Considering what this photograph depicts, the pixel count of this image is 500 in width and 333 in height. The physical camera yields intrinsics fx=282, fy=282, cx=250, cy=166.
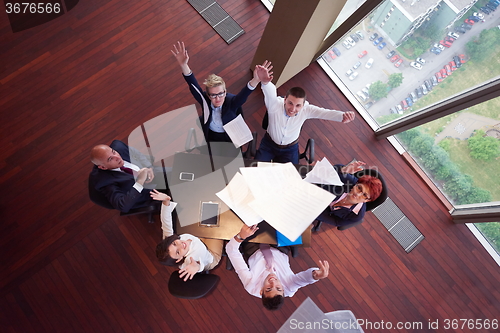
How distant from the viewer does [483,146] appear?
302 cm

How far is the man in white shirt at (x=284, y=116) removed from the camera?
2572mm

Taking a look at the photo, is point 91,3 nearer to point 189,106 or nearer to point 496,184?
point 189,106

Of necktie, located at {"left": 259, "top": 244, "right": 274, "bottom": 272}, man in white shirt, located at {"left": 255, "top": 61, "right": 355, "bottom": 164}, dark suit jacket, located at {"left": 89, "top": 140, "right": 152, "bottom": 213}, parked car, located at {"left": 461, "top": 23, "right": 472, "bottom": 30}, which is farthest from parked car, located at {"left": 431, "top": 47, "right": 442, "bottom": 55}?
dark suit jacket, located at {"left": 89, "top": 140, "right": 152, "bottom": 213}

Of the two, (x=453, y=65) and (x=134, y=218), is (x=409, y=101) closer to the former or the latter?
(x=453, y=65)

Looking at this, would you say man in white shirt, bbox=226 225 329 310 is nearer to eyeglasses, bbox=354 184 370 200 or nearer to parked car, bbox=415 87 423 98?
eyeglasses, bbox=354 184 370 200

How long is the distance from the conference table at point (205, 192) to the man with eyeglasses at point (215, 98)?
0.40m

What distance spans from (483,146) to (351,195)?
1.86m

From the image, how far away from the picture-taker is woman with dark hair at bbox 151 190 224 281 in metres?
2.17

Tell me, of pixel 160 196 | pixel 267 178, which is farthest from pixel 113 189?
pixel 267 178

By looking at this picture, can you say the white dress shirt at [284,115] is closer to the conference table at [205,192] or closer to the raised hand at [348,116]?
the raised hand at [348,116]

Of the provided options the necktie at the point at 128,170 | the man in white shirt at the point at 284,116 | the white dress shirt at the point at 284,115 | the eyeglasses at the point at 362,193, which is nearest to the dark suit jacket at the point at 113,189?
the necktie at the point at 128,170

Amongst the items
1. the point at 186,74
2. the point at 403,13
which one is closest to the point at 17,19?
the point at 186,74

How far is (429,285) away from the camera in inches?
134

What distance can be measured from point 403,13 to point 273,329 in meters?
3.60
